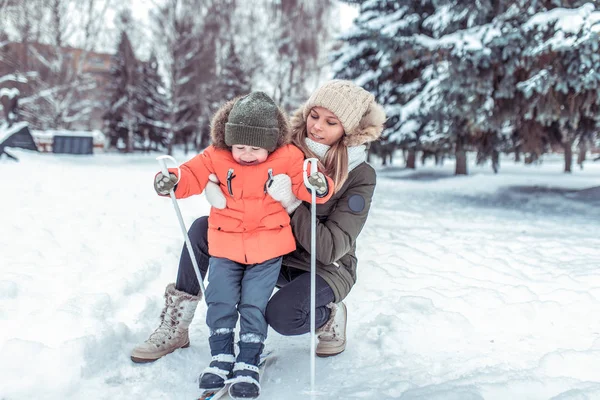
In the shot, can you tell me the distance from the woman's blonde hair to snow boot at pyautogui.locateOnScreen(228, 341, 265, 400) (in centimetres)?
83

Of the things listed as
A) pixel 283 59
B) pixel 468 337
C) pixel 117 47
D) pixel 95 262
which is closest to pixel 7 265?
pixel 95 262

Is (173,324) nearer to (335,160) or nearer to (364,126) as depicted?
(335,160)

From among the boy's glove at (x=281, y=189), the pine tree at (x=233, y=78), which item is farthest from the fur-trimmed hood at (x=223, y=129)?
the pine tree at (x=233, y=78)

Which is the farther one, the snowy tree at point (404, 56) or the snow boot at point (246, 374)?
the snowy tree at point (404, 56)

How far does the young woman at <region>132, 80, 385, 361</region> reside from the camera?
2.13 m

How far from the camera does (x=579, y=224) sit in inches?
235

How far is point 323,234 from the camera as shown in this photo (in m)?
2.13

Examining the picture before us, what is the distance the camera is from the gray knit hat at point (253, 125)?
2092 millimetres

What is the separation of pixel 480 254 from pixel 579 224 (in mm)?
2613

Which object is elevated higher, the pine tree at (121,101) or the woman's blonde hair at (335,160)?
the pine tree at (121,101)

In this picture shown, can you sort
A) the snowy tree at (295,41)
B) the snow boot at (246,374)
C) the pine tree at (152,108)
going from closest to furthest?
the snow boot at (246,374) → the snowy tree at (295,41) → the pine tree at (152,108)

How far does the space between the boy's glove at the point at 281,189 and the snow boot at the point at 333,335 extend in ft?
2.01

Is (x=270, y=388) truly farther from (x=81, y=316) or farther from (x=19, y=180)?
(x=19, y=180)

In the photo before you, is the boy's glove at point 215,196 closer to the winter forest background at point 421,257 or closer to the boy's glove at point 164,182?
the boy's glove at point 164,182
